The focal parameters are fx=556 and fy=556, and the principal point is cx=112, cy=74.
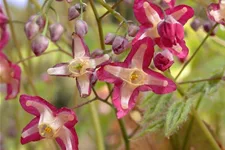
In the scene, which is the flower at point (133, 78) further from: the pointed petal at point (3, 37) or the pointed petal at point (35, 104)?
the pointed petal at point (3, 37)

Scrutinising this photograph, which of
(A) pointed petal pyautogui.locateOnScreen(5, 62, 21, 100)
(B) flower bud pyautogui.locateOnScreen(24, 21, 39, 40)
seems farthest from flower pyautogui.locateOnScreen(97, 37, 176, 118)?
(A) pointed petal pyautogui.locateOnScreen(5, 62, 21, 100)

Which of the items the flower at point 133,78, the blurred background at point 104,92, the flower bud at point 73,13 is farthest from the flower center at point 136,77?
the blurred background at point 104,92

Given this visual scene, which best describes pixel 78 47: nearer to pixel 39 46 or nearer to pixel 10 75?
pixel 39 46

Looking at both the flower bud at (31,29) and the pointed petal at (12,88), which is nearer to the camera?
the flower bud at (31,29)

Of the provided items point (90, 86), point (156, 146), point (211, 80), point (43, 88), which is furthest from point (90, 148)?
point (90, 86)

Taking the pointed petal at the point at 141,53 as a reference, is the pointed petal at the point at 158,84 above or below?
below

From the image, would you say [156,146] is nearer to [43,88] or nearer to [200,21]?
[200,21]

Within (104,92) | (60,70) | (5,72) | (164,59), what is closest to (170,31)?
(164,59)
